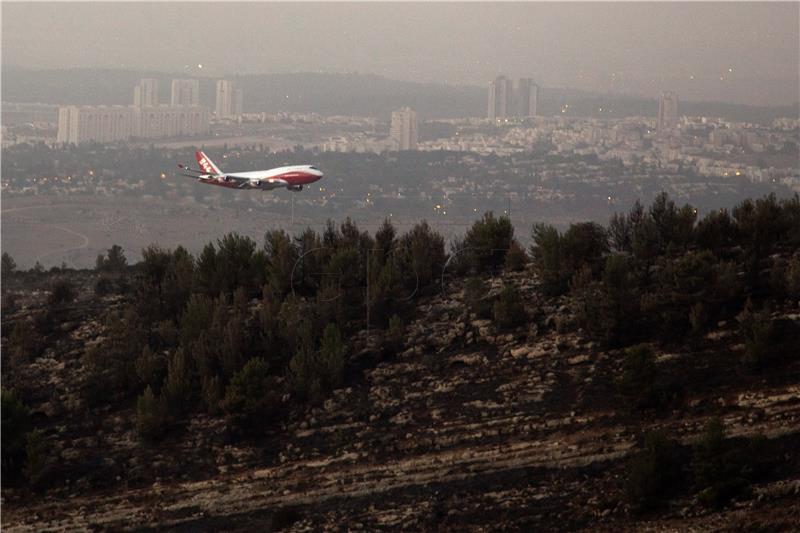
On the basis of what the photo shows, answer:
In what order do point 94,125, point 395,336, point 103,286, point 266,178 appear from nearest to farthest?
point 395,336 < point 103,286 < point 266,178 < point 94,125

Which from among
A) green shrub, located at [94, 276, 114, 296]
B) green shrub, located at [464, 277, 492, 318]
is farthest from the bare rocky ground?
green shrub, located at [94, 276, 114, 296]

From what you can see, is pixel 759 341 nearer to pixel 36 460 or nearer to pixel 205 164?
pixel 36 460

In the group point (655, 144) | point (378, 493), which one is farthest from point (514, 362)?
point (655, 144)

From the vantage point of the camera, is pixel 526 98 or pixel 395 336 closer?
pixel 395 336

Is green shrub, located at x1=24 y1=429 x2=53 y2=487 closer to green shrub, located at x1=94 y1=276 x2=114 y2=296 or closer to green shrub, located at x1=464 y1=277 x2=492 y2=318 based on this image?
green shrub, located at x1=464 y1=277 x2=492 y2=318

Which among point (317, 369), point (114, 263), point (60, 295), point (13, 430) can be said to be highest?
point (114, 263)

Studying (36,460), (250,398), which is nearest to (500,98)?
(250,398)

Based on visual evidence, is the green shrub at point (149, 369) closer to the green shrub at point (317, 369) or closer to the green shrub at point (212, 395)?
the green shrub at point (212, 395)
